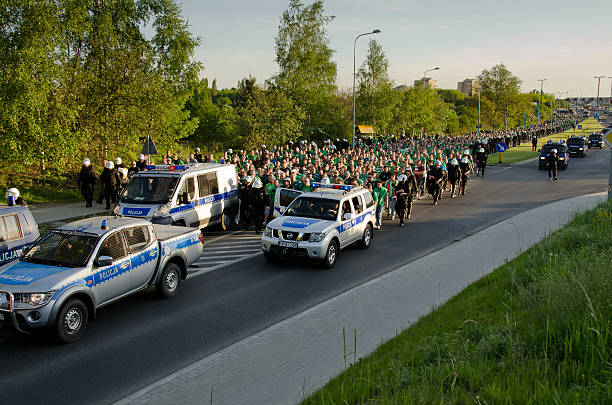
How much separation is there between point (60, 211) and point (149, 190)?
22.3 ft

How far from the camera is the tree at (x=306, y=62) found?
154 feet

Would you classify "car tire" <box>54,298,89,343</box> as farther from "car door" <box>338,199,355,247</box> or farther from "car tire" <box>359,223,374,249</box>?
"car tire" <box>359,223,374,249</box>

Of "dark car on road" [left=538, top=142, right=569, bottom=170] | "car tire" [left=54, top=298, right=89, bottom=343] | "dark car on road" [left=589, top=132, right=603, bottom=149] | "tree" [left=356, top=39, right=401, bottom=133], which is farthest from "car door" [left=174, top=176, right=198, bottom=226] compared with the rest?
"dark car on road" [left=589, top=132, right=603, bottom=149]

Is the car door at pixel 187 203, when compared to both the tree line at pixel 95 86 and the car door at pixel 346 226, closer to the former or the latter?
the car door at pixel 346 226

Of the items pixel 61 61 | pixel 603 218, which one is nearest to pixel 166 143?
pixel 61 61

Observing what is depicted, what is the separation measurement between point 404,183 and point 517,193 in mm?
9684

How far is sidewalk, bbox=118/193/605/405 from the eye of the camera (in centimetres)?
601

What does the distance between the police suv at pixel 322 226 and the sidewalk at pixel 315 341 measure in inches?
62.8

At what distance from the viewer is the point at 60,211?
18.5 m

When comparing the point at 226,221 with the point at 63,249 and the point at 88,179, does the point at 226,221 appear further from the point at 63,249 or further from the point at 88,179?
the point at 63,249

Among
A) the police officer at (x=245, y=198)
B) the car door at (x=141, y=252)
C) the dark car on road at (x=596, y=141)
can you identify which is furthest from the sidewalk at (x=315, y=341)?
the dark car on road at (x=596, y=141)

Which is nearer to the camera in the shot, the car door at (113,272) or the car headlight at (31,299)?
the car headlight at (31,299)

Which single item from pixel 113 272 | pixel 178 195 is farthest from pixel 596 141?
pixel 113 272

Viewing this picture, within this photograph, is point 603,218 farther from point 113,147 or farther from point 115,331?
point 113,147
